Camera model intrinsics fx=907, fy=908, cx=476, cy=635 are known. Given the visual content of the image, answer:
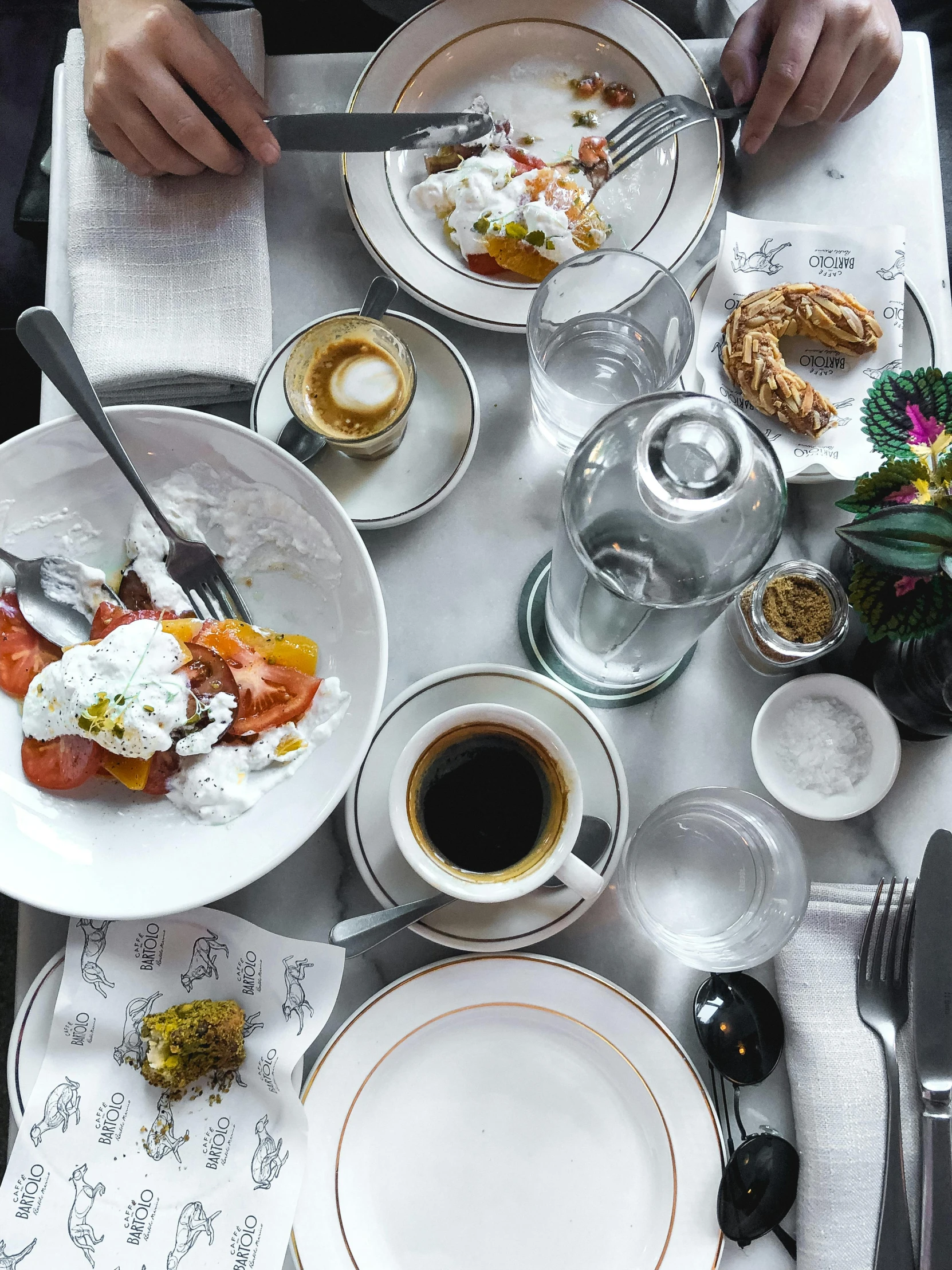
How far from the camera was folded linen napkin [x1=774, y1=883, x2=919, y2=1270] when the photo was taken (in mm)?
903

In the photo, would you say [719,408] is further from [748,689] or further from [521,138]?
[521,138]

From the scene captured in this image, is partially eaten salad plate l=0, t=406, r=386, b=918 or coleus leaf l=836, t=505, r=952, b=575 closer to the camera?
coleus leaf l=836, t=505, r=952, b=575

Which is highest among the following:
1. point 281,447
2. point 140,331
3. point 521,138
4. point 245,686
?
point 521,138

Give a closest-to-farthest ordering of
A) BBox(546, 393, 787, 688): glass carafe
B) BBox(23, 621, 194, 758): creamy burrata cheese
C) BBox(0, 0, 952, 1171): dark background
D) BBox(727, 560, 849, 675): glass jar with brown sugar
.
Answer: BBox(546, 393, 787, 688): glass carafe
BBox(23, 621, 194, 758): creamy burrata cheese
BBox(727, 560, 849, 675): glass jar with brown sugar
BBox(0, 0, 952, 1171): dark background

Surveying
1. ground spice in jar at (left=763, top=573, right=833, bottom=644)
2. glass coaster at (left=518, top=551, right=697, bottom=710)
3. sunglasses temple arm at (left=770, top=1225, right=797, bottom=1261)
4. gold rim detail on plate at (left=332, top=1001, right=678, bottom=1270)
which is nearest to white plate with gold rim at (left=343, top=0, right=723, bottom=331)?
glass coaster at (left=518, top=551, right=697, bottom=710)

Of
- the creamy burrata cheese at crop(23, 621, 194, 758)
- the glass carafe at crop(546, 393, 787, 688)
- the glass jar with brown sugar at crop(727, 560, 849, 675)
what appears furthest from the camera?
the glass jar with brown sugar at crop(727, 560, 849, 675)

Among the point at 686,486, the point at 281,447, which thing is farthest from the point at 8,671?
the point at 686,486

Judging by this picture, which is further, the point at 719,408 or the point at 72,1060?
the point at 72,1060

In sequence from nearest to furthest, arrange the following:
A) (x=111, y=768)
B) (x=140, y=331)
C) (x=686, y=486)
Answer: (x=686, y=486) → (x=111, y=768) → (x=140, y=331)

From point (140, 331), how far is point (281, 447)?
0.21 meters

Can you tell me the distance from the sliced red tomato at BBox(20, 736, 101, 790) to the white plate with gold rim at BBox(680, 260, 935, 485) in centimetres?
76

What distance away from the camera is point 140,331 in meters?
1.02

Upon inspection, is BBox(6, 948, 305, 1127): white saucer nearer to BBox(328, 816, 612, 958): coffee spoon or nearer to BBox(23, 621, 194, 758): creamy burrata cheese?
BBox(328, 816, 612, 958): coffee spoon

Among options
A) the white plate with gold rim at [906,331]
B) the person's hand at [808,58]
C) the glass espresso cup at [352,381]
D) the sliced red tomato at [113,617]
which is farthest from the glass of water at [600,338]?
the sliced red tomato at [113,617]
